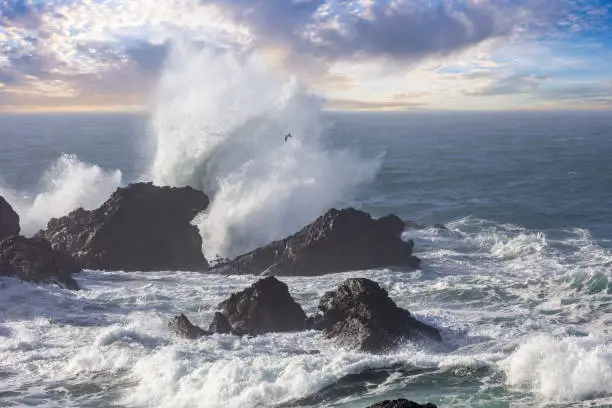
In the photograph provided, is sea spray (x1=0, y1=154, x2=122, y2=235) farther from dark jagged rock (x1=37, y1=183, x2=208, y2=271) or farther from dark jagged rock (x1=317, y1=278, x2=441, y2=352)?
dark jagged rock (x1=317, y1=278, x2=441, y2=352)

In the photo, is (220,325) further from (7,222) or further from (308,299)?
(7,222)

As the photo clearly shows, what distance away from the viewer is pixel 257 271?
29141 mm

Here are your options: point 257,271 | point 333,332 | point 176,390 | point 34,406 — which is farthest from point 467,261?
point 34,406

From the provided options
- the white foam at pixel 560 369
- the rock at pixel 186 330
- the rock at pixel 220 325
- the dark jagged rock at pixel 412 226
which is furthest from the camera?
the dark jagged rock at pixel 412 226

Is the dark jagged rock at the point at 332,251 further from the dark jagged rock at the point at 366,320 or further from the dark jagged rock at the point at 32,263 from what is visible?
the dark jagged rock at the point at 366,320

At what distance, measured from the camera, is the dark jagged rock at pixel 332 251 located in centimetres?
2870

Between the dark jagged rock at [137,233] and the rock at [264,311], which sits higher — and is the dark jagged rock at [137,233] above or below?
above

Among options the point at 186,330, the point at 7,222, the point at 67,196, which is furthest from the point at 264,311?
the point at 67,196

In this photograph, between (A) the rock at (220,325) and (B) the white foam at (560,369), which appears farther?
(A) the rock at (220,325)

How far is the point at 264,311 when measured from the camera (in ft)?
67.5

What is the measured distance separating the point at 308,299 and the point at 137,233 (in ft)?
34.9

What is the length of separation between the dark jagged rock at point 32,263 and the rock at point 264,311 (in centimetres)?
853

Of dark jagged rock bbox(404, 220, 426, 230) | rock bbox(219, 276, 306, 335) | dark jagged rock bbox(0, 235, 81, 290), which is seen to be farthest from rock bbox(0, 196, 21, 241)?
dark jagged rock bbox(404, 220, 426, 230)

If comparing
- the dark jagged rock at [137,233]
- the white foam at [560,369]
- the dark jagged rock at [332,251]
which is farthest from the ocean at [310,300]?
the dark jagged rock at [137,233]
